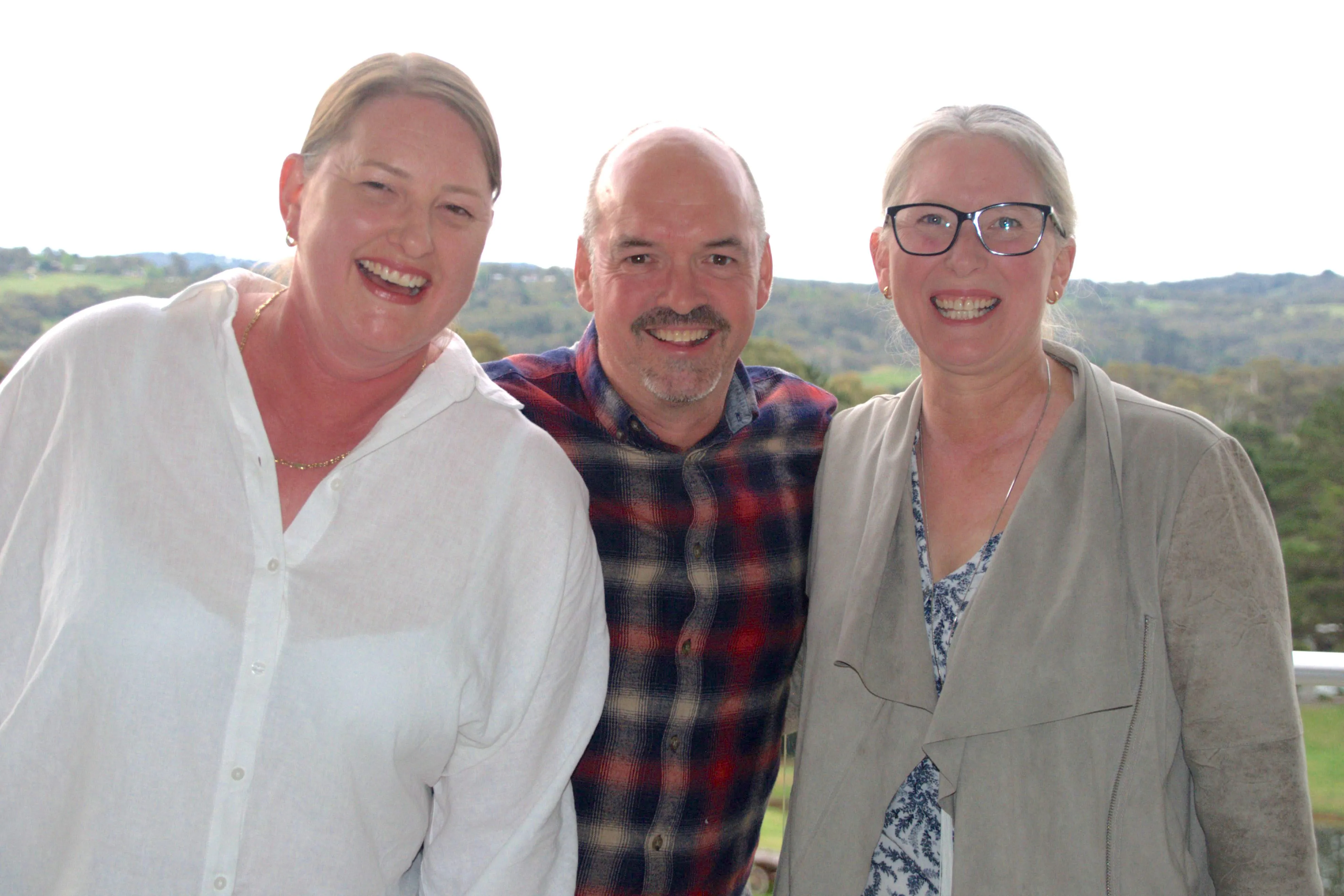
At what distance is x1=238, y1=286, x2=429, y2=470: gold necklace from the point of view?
1522mm

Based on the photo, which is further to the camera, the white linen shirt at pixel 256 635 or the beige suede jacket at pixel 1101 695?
the beige suede jacket at pixel 1101 695

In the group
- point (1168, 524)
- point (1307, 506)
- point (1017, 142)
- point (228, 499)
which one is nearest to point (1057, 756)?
point (1168, 524)

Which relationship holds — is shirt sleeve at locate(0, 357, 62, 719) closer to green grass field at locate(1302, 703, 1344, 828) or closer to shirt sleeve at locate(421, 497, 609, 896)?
shirt sleeve at locate(421, 497, 609, 896)

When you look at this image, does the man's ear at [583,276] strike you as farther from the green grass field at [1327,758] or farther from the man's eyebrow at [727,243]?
the green grass field at [1327,758]

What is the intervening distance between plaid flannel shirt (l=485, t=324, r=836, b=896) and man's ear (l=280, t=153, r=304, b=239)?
0.56 meters

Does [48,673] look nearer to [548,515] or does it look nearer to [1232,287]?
[548,515]

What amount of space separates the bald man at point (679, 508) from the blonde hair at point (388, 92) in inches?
19.1

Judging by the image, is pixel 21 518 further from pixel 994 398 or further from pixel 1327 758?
pixel 1327 758

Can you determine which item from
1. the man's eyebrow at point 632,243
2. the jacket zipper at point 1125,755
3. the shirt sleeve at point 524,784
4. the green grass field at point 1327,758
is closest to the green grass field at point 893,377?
the man's eyebrow at point 632,243

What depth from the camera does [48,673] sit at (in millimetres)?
1331

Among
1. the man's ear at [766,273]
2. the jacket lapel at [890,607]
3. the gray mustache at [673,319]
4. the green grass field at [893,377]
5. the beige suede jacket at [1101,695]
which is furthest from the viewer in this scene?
the man's ear at [766,273]

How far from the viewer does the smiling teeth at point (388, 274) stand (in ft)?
4.97

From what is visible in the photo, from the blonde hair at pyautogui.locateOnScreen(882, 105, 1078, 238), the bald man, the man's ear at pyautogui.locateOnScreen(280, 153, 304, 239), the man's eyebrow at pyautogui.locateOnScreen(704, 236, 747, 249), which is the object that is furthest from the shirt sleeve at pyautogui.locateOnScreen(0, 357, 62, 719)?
the blonde hair at pyautogui.locateOnScreen(882, 105, 1078, 238)

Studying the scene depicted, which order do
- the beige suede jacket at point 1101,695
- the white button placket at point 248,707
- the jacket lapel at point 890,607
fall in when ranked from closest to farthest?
the white button placket at point 248,707, the beige suede jacket at point 1101,695, the jacket lapel at point 890,607
